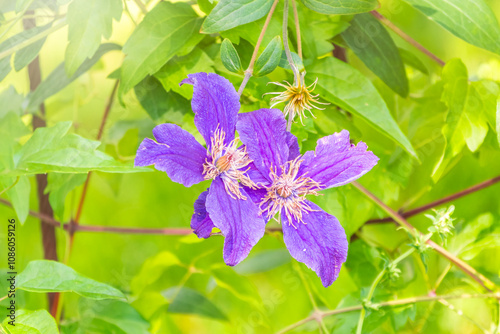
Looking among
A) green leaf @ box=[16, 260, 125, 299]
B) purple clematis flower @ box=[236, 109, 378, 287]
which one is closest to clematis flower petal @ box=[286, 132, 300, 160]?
purple clematis flower @ box=[236, 109, 378, 287]

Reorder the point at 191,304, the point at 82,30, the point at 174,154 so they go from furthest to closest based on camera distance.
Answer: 1. the point at 191,304
2. the point at 82,30
3. the point at 174,154

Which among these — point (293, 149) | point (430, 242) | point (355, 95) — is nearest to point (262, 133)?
point (293, 149)

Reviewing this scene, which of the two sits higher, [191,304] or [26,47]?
[26,47]

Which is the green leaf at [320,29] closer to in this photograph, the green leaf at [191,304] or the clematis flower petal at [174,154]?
the clematis flower petal at [174,154]

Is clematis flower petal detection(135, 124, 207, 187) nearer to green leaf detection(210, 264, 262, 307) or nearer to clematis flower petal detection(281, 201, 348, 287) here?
clematis flower petal detection(281, 201, 348, 287)

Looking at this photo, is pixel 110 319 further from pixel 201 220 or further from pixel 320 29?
pixel 320 29

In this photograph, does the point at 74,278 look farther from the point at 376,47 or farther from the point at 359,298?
the point at 376,47

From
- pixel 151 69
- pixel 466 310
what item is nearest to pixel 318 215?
pixel 151 69
